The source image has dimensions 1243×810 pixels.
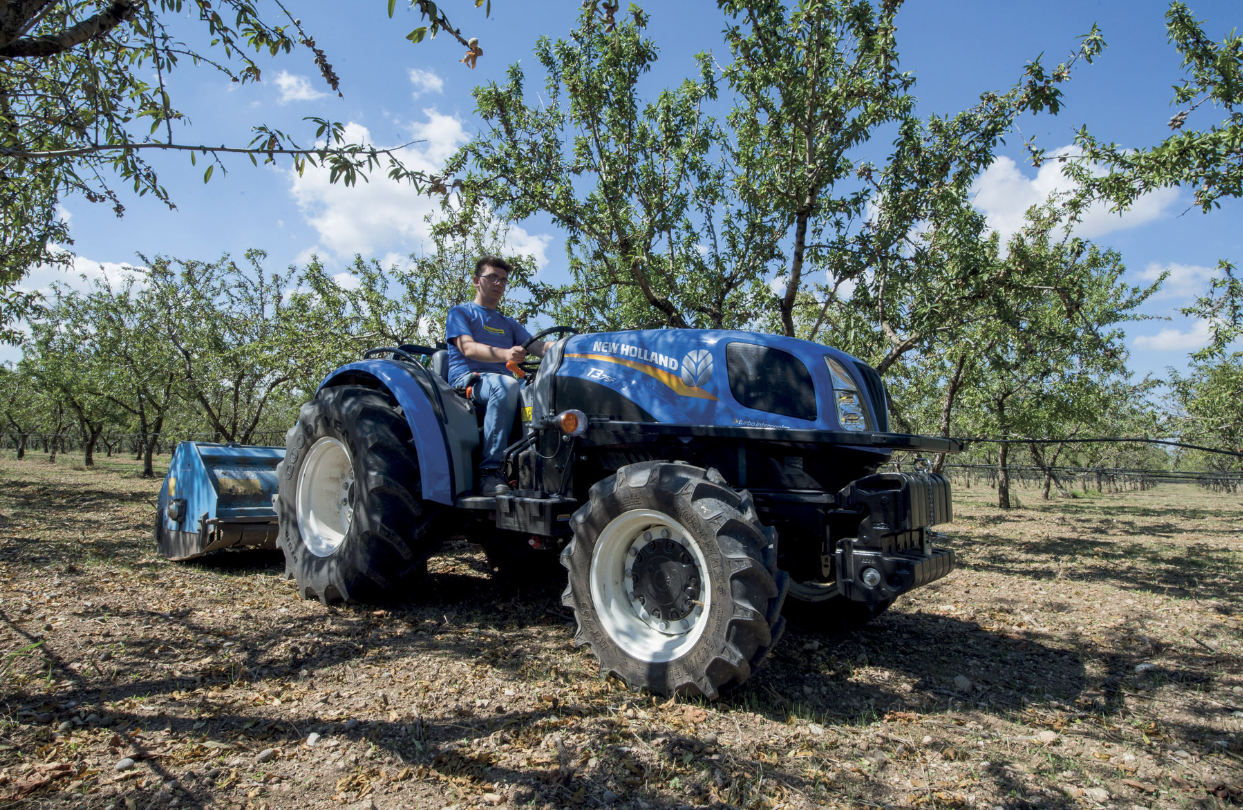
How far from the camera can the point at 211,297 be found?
66.8 feet

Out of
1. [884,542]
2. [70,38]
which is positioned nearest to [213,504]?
[70,38]

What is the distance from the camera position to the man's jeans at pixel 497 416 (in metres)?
4.36

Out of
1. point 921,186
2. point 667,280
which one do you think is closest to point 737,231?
point 667,280

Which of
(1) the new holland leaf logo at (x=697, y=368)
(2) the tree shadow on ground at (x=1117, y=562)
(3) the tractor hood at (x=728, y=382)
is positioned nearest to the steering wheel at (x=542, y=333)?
(3) the tractor hood at (x=728, y=382)

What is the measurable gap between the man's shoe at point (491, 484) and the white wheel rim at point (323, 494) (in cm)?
110

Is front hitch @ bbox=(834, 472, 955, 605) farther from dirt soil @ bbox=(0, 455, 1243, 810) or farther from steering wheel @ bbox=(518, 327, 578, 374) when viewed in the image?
steering wheel @ bbox=(518, 327, 578, 374)

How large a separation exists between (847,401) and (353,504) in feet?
10.1

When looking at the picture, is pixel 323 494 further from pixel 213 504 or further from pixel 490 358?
pixel 490 358

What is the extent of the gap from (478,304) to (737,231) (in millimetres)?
5147

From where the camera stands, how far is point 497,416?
14.3 feet

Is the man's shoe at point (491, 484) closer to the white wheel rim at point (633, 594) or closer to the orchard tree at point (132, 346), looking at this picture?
the white wheel rim at point (633, 594)

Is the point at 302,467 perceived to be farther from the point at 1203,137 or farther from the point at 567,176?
the point at 1203,137

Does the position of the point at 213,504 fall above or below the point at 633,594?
above

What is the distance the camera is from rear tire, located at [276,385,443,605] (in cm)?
416
